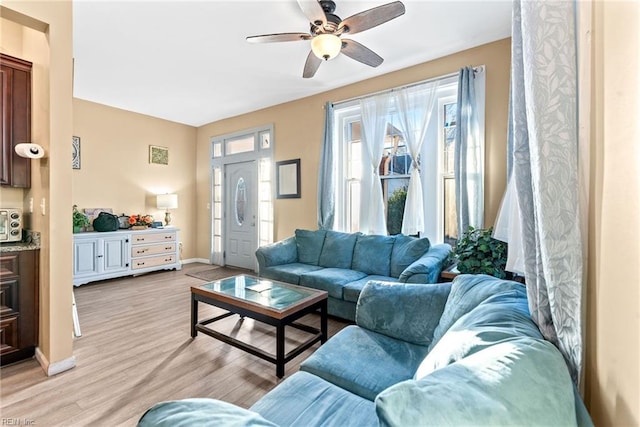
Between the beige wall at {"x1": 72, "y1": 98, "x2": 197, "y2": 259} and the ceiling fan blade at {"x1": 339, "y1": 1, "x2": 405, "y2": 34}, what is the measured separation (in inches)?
182

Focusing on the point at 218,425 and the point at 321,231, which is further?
the point at 321,231

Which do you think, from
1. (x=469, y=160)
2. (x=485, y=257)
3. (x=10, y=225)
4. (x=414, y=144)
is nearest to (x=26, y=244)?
(x=10, y=225)

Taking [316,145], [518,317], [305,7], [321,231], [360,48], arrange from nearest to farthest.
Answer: [518,317]
[305,7]
[360,48]
[321,231]
[316,145]

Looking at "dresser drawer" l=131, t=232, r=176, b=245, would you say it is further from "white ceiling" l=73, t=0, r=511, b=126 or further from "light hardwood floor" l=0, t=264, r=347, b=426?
"white ceiling" l=73, t=0, r=511, b=126

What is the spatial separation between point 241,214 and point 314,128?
2.24 m

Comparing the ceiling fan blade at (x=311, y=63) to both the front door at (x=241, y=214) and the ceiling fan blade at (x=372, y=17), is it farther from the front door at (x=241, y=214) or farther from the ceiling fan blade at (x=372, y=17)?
the front door at (x=241, y=214)

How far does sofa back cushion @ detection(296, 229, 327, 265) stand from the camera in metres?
3.81

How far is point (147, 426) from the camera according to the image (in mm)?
707

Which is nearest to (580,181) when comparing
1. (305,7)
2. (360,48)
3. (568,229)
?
(568,229)

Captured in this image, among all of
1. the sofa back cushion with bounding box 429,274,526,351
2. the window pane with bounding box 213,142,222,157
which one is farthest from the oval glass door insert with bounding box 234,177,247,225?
the sofa back cushion with bounding box 429,274,526,351

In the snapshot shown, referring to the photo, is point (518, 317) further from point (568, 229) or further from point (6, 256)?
point (6, 256)

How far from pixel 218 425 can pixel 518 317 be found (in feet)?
3.27

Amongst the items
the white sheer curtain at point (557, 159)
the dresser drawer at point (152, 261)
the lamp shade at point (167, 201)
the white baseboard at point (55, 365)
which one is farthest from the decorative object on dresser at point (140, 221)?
the white sheer curtain at point (557, 159)

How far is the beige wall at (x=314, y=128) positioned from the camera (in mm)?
2945
